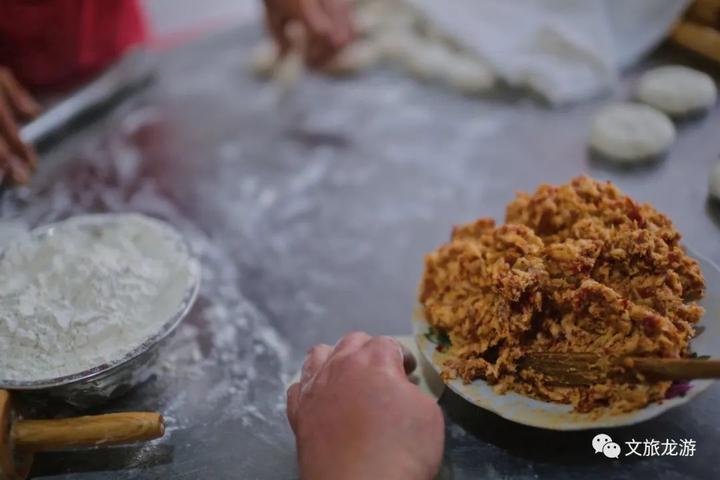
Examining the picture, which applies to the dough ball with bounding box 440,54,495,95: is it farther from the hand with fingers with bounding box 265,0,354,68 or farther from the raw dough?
the hand with fingers with bounding box 265,0,354,68

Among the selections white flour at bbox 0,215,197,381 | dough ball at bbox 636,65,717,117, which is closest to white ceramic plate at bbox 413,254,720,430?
white flour at bbox 0,215,197,381

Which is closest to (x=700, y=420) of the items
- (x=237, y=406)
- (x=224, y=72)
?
(x=237, y=406)

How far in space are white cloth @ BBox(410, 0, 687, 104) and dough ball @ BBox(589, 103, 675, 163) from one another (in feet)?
0.87

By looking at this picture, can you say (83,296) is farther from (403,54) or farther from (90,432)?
(403,54)

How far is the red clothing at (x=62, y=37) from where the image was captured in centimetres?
252

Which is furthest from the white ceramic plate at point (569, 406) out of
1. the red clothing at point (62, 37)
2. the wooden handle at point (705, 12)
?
the red clothing at point (62, 37)

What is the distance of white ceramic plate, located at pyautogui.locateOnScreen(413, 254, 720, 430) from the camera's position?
116cm

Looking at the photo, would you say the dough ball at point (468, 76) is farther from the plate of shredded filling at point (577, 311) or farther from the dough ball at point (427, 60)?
the plate of shredded filling at point (577, 311)

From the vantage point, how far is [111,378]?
1.43 metres

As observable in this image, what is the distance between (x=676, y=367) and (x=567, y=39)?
5.32ft

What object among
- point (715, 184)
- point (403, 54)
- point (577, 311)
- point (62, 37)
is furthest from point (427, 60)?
point (577, 311)

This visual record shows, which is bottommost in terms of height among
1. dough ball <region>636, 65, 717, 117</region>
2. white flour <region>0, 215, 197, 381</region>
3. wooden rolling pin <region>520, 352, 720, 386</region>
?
white flour <region>0, 215, 197, 381</region>

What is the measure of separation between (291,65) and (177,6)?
3.24 meters

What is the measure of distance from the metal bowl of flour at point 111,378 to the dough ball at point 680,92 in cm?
161
